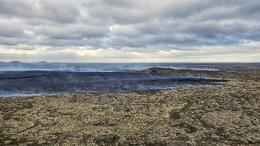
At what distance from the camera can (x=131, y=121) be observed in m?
14.1

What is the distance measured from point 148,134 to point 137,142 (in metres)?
1.15

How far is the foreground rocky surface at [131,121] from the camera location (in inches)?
441

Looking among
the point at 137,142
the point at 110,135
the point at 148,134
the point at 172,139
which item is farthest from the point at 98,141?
the point at 172,139

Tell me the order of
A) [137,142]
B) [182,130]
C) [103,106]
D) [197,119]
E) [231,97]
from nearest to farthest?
[137,142], [182,130], [197,119], [103,106], [231,97]

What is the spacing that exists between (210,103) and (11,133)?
14.1m

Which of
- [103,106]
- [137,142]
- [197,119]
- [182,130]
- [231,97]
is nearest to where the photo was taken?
[137,142]

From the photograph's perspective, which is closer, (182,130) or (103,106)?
(182,130)

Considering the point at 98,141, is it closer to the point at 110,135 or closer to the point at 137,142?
the point at 110,135

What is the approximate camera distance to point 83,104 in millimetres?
19047

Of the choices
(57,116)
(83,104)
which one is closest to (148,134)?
(57,116)

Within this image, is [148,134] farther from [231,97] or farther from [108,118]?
[231,97]

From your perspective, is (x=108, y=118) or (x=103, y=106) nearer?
(x=108, y=118)

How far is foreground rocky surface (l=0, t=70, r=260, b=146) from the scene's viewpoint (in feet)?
36.8

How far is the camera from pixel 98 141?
1096cm
